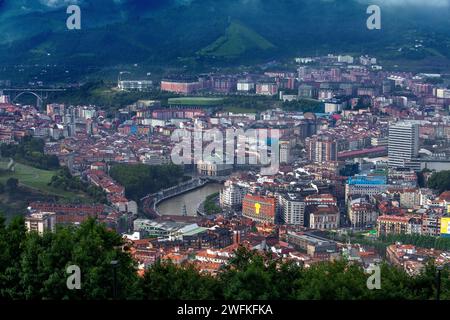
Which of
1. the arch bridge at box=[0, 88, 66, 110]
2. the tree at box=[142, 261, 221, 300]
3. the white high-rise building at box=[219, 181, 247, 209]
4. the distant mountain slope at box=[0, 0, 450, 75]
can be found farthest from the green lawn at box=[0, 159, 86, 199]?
the arch bridge at box=[0, 88, 66, 110]

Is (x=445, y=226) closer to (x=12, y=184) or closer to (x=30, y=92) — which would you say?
(x=12, y=184)

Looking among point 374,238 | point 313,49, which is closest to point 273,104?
point 313,49

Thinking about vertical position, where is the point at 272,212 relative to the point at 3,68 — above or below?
below

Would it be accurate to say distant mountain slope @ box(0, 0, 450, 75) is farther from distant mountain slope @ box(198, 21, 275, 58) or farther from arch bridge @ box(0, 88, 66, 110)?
arch bridge @ box(0, 88, 66, 110)

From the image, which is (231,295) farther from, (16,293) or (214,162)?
(214,162)

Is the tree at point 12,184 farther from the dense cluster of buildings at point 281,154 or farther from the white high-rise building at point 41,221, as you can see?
the white high-rise building at point 41,221

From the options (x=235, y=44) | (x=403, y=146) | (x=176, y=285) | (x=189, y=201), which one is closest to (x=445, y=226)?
(x=189, y=201)
